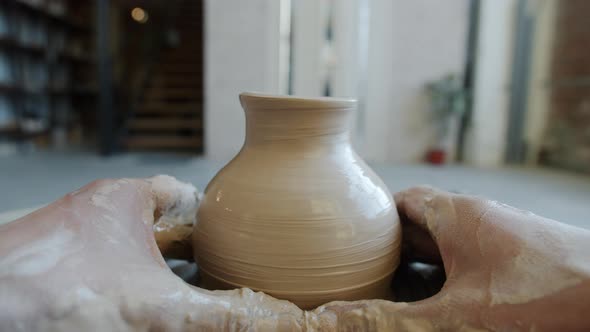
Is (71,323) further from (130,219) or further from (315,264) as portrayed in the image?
(315,264)

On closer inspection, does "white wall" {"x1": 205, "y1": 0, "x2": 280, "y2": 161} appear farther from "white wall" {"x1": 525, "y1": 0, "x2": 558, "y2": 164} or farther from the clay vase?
the clay vase

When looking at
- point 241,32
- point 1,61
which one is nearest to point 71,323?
point 241,32

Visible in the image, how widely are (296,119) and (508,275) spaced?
1.41ft

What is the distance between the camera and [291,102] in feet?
2.41

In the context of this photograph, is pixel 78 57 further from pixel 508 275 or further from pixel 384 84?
pixel 508 275

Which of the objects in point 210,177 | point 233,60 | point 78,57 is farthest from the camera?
point 78,57

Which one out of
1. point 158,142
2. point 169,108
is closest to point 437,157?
point 158,142

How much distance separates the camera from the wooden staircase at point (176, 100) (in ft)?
15.5

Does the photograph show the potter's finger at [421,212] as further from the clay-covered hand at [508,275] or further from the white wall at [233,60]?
the white wall at [233,60]

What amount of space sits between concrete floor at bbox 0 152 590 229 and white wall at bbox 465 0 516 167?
39cm

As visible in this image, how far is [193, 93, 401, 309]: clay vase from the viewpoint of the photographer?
0.71m

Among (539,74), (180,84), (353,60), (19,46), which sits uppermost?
(19,46)

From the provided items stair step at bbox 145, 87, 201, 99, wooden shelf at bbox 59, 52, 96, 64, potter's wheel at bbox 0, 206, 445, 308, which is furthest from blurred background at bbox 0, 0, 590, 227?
potter's wheel at bbox 0, 206, 445, 308

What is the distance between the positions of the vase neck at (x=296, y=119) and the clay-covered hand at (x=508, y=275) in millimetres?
279
